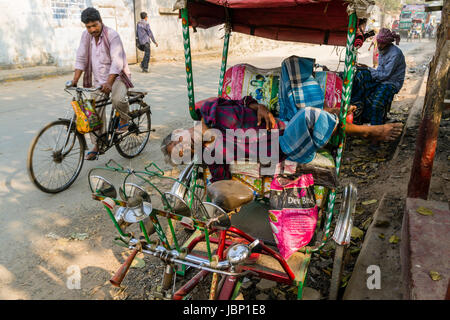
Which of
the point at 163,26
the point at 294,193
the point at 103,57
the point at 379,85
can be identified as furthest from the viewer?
the point at 163,26

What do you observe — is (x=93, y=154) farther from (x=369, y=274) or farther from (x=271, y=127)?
(x=369, y=274)

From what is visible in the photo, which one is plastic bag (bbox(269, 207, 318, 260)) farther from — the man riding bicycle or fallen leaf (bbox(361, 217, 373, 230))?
the man riding bicycle

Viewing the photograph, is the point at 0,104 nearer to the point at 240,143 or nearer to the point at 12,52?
the point at 12,52

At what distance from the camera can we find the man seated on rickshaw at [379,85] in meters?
5.62

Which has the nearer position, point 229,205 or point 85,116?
point 229,205

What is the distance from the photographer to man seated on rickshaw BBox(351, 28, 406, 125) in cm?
562

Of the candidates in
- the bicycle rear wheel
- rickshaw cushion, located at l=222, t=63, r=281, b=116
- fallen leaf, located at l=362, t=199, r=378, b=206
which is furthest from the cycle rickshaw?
the bicycle rear wheel

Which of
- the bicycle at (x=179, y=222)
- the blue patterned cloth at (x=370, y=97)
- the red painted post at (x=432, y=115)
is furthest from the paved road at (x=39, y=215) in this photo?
the blue patterned cloth at (x=370, y=97)

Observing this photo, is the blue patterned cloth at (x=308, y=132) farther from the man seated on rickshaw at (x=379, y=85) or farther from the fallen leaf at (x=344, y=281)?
the man seated on rickshaw at (x=379, y=85)

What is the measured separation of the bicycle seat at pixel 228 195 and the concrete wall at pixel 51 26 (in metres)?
9.93

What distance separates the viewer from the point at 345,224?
8.06 ft

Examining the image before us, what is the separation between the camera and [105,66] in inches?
178

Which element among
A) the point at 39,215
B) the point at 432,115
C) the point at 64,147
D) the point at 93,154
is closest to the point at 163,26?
the point at 93,154

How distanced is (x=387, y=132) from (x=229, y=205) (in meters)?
1.43
